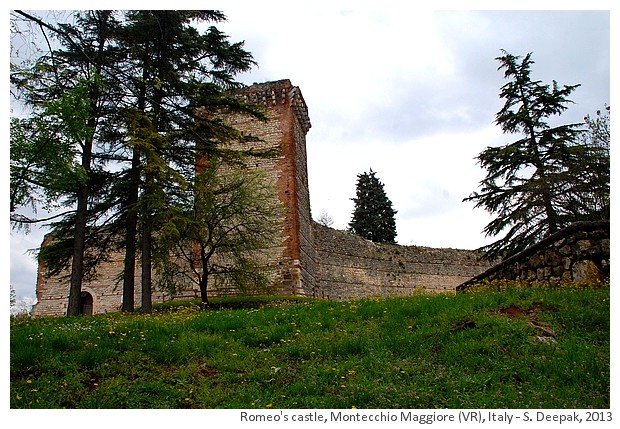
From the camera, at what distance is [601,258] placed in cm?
802

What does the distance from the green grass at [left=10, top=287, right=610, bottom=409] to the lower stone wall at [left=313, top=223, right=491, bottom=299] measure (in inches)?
599

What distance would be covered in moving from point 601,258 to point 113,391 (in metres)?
7.71

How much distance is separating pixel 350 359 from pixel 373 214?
107 feet

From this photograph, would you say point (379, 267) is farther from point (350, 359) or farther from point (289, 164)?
point (350, 359)

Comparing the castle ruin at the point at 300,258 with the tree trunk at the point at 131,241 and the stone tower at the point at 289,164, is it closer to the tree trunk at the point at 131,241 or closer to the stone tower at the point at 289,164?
the stone tower at the point at 289,164

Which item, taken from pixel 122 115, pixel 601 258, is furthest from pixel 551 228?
pixel 122 115

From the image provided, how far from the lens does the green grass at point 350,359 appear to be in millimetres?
5105

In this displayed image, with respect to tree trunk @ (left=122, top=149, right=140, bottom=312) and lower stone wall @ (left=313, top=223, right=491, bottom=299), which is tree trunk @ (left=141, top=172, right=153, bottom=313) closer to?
tree trunk @ (left=122, top=149, right=140, bottom=312)

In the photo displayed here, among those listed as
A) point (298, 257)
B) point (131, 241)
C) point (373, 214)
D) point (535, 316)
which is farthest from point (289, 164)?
point (373, 214)

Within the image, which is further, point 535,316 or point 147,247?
point 147,247

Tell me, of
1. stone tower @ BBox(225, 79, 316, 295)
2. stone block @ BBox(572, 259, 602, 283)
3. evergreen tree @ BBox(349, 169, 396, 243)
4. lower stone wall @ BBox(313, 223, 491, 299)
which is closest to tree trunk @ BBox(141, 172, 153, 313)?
stone tower @ BBox(225, 79, 316, 295)

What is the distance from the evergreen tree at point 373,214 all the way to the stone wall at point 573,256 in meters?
28.3

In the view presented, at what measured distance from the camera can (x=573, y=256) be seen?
834 centimetres
